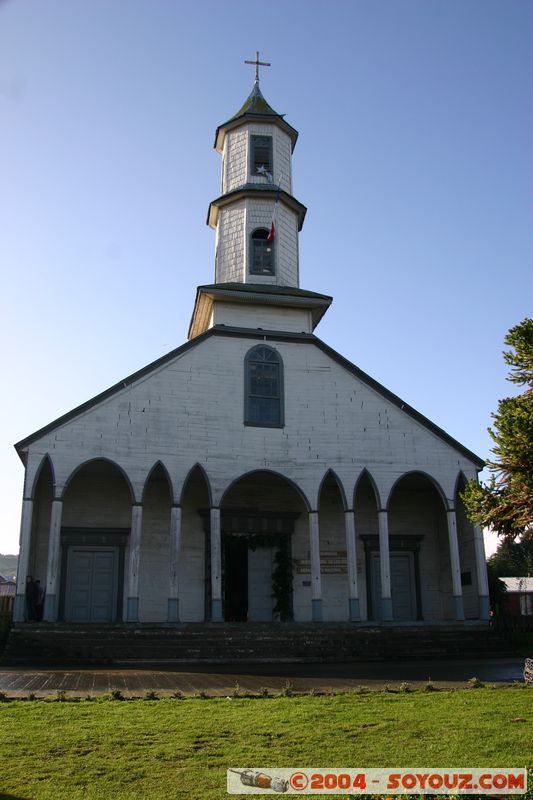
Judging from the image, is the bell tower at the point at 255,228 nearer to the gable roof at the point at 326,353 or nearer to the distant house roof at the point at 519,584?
the gable roof at the point at 326,353

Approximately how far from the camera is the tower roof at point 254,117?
29375mm

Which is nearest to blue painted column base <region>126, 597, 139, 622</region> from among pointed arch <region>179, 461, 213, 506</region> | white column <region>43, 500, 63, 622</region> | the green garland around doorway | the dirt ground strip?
white column <region>43, 500, 63, 622</region>

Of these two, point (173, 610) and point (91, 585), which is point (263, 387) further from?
point (91, 585)

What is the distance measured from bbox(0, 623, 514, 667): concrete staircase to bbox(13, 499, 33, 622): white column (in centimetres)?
90

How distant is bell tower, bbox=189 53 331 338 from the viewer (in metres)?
25.8

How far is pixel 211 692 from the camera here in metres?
11.7

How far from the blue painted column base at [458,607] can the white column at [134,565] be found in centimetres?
950

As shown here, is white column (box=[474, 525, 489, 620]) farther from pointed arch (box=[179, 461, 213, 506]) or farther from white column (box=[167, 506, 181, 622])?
white column (box=[167, 506, 181, 622])

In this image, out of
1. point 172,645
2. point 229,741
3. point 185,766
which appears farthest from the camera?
point 172,645

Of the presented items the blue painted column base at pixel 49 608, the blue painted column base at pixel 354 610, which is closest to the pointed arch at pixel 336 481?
the blue painted column base at pixel 354 610

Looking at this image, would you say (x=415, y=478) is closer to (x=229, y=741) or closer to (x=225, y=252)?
(x=225, y=252)

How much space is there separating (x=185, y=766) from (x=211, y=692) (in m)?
4.85

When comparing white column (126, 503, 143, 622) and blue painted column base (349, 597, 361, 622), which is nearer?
white column (126, 503, 143, 622)

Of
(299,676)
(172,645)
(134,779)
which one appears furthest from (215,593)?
(134,779)
